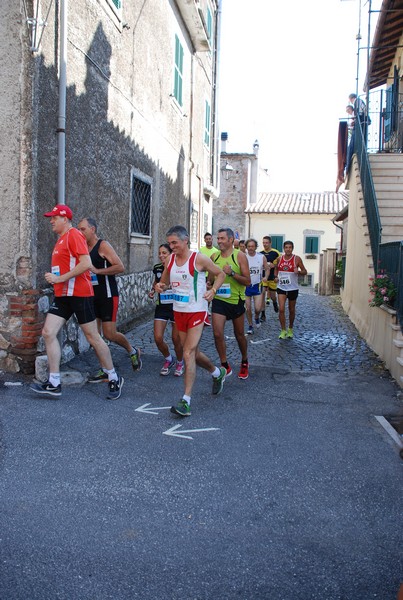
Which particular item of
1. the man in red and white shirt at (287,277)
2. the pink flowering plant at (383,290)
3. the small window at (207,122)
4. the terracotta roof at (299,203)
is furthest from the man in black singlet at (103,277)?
the terracotta roof at (299,203)

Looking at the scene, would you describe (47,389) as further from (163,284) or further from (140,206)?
(140,206)

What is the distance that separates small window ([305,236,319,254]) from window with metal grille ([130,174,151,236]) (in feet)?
93.4

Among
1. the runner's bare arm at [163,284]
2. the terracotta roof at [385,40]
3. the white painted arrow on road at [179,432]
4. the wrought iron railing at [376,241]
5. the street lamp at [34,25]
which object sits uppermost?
the terracotta roof at [385,40]

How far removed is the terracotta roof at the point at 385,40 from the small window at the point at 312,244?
18.6 m

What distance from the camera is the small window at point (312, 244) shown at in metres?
39.2

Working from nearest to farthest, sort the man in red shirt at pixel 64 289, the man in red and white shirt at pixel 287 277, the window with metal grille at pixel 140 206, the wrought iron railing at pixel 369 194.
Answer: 1. the man in red shirt at pixel 64 289
2. the wrought iron railing at pixel 369 194
3. the man in red and white shirt at pixel 287 277
4. the window with metal grille at pixel 140 206

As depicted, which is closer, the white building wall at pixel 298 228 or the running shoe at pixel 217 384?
the running shoe at pixel 217 384

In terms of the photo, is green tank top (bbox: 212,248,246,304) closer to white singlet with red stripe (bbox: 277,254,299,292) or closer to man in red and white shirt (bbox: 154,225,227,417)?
man in red and white shirt (bbox: 154,225,227,417)

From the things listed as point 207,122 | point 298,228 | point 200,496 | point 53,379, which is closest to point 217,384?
point 53,379

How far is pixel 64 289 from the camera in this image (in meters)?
5.89

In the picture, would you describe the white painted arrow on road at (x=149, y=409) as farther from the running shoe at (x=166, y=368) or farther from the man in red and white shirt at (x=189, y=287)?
the running shoe at (x=166, y=368)

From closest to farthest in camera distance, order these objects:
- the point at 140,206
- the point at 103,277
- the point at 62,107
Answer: the point at 103,277, the point at 62,107, the point at 140,206

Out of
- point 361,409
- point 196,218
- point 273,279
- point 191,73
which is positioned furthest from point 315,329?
point 191,73

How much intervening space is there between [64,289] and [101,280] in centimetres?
88
